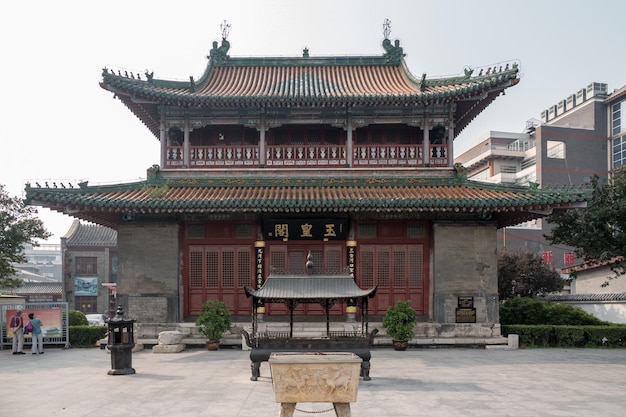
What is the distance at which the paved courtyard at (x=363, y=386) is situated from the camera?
416 inches

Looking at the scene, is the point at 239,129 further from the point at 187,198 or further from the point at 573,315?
the point at 573,315

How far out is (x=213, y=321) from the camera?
19562mm

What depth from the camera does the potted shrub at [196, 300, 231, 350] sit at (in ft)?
64.1

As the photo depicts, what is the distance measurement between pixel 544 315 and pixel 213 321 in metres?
12.7

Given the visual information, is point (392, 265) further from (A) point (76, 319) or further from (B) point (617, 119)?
(B) point (617, 119)

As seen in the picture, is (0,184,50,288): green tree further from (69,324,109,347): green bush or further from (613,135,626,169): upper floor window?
(613,135,626,169): upper floor window

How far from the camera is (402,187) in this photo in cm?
2156

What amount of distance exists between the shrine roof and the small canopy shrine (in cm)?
857

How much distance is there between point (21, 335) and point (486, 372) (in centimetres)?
1508

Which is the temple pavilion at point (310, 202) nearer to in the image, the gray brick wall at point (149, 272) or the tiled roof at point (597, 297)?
the gray brick wall at point (149, 272)

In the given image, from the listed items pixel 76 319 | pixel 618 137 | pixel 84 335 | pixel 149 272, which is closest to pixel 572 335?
pixel 149 272

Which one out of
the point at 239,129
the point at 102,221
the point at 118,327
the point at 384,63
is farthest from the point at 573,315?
the point at 102,221

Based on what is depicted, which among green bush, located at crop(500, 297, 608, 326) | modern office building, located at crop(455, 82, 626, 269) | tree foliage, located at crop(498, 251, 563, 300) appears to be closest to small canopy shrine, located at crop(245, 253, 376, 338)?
green bush, located at crop(500, 297, 608, 326)

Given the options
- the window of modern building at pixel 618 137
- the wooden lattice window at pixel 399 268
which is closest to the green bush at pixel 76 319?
the wooden lattice window at pixel 399 268
